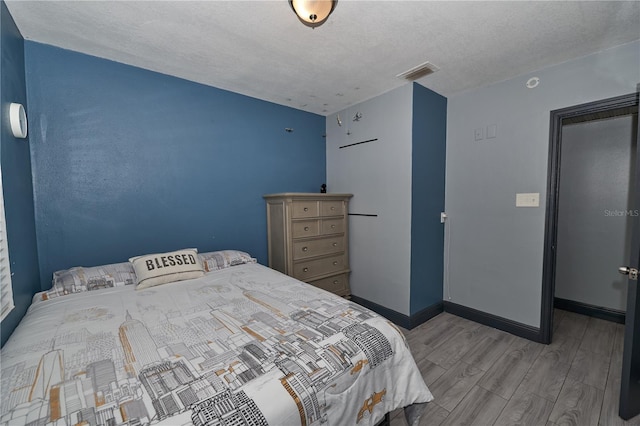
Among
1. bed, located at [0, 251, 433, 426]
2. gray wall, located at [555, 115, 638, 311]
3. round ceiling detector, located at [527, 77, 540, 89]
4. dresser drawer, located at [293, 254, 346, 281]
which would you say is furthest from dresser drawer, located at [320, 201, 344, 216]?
gray wall, located at [555, 115, 638, 311]

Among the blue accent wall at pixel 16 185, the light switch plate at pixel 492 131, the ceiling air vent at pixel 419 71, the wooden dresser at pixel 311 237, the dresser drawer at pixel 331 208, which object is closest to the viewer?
the blue accent wall at pixel 16 185

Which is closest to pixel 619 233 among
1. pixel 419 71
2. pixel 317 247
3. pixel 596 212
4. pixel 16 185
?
pixel 596 212

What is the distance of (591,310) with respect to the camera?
9.09 ft

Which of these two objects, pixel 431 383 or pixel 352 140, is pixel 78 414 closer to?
pixel 431 383

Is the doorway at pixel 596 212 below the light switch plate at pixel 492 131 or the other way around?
below

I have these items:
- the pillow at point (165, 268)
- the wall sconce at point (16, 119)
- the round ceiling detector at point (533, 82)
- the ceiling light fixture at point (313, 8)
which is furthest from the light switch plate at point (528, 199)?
the wall sconce at point (16, 119)

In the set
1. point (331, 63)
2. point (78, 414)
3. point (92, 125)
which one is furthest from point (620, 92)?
point (92, 125)

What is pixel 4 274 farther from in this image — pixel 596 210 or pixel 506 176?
pixel 596 210

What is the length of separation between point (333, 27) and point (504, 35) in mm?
1223

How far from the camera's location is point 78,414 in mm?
747

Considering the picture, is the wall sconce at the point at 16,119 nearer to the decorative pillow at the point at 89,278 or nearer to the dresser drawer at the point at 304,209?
the decorative pillow at the point at 89,278

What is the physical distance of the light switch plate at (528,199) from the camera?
2.30m

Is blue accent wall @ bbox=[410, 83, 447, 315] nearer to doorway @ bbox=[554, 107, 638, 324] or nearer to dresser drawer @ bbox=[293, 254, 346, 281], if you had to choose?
dresser drawer @ bbox=[293, 254, 346, 281]

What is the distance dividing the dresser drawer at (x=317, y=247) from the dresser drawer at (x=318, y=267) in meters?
0.08
